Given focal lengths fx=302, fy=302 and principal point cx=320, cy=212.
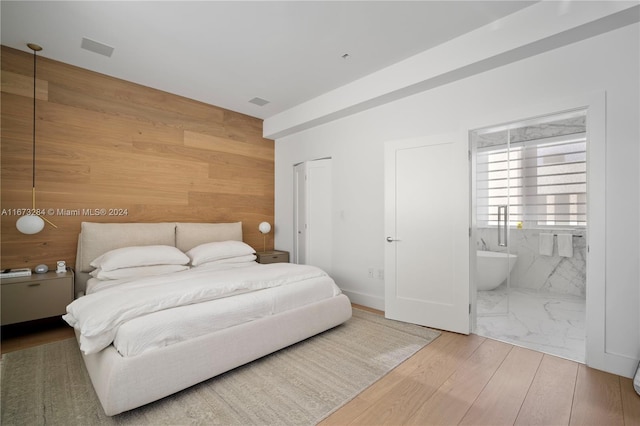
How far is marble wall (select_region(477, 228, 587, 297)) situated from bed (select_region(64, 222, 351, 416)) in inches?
129

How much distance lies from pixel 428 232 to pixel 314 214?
183 centimetres

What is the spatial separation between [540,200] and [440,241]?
2.64 meters

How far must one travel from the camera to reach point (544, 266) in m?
4.49

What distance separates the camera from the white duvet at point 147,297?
177 centimetres

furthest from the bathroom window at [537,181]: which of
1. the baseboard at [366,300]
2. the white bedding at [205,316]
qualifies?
the white bedding at [205,316]

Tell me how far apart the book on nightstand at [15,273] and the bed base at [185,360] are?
4.84 ft

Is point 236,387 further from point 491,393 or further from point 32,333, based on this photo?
point 32,333

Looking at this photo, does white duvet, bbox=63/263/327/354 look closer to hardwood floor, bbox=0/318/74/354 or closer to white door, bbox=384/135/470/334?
hardwood floor, bbox=0/318/74/354

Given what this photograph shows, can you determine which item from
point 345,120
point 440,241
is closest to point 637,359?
point 440,241

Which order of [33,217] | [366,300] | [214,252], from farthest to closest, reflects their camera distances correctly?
1. [366,300]
2. [214,252]
3. [33,217]

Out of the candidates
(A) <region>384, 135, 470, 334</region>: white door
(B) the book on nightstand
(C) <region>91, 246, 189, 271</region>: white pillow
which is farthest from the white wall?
(B) the book on nightstand

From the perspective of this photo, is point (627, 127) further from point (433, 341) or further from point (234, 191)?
point (234, 191)

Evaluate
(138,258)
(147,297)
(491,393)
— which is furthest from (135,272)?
(491,393)

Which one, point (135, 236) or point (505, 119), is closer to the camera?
point (505, 119)
